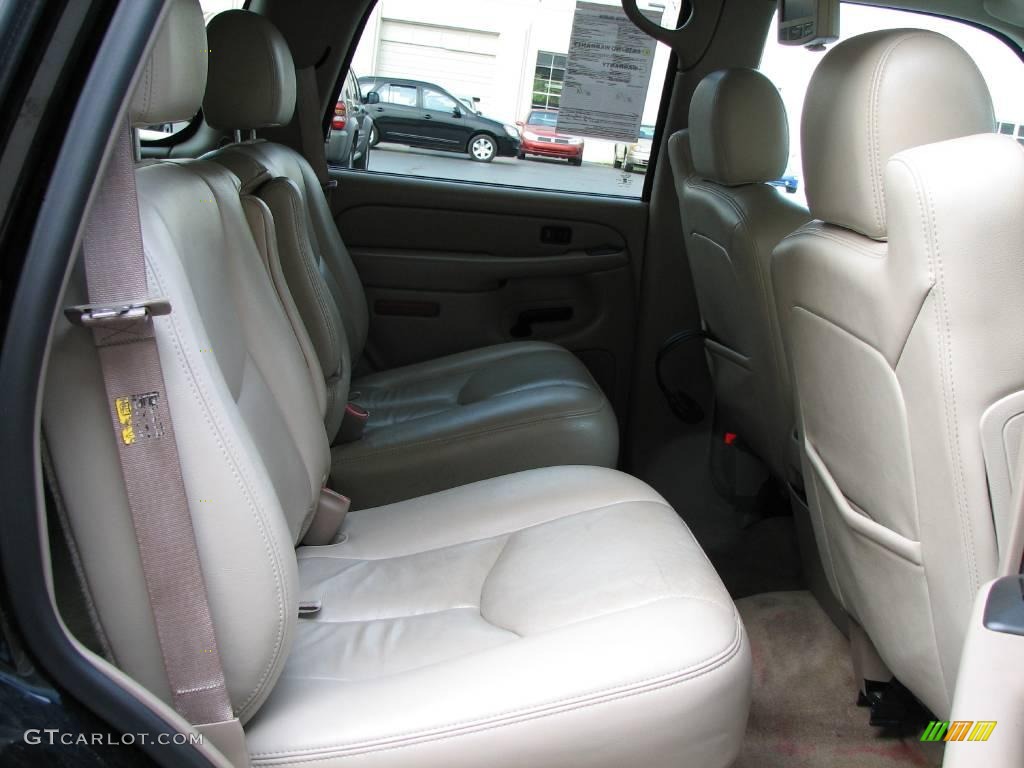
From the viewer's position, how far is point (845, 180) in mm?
1267

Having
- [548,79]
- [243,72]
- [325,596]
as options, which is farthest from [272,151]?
[325,596]

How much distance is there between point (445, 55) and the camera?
8.84 feet

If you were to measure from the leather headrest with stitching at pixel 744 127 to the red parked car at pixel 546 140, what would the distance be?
0.76 m

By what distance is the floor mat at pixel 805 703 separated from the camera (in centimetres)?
163

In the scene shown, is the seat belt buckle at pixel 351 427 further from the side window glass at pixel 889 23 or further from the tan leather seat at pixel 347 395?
the side window glass at pixel 889 23

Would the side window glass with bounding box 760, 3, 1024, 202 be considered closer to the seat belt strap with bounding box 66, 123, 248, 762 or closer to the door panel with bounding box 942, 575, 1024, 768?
the door panel with bounding box 942, 575, 1024, 768

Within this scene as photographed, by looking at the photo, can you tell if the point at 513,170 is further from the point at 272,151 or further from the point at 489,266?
the point at 272,151

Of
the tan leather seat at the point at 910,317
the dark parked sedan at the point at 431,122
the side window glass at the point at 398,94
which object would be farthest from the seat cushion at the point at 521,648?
the side window glass at the point at 398,94

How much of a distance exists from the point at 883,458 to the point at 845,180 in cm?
35

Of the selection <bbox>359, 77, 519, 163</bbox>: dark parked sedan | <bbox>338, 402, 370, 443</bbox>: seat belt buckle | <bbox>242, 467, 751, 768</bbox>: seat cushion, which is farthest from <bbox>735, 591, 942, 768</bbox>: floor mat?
<bbox>359, 77, 519, 163</bbox>: dark parked sedan

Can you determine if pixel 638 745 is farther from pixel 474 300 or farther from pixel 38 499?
pixel 474 300

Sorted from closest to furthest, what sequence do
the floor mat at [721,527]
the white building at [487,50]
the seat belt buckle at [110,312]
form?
1. the seat belt buckle at [110,312]
2. the floor mat at [721,527]
3. the white building at [487,50]

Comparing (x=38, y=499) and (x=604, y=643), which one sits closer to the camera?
(x=38, y=499)

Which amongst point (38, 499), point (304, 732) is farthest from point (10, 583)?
point (304, 732)
